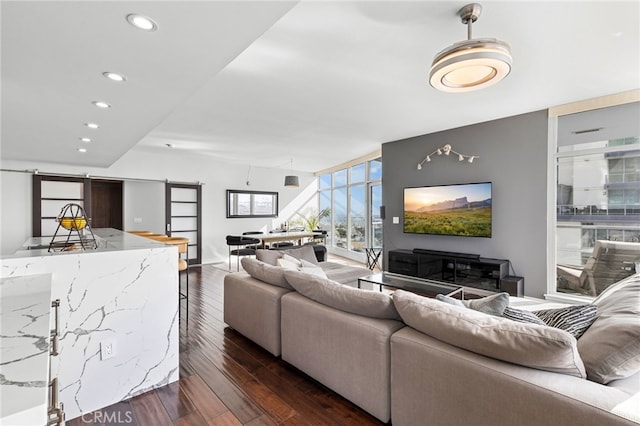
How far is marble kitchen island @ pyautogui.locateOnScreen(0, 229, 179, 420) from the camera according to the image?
1.89 m

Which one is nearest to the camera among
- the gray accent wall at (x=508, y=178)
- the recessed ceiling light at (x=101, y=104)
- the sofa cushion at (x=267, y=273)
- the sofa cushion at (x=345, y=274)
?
the recessed ceiling light at (x=101, y=104)

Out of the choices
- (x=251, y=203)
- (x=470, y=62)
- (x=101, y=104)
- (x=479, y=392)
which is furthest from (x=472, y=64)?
(x=251, y=203)

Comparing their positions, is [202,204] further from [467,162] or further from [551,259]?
[551,259]

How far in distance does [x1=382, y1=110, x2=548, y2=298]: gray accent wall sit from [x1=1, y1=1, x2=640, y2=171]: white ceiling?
0.35 meters

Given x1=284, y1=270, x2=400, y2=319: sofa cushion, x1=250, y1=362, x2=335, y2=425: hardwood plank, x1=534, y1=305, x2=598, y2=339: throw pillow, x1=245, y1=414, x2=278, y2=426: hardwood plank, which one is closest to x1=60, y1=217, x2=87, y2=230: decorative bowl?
x1=284, y1=270, x2=400, y2=319: sofa cushion

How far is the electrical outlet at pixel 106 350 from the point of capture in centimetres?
204

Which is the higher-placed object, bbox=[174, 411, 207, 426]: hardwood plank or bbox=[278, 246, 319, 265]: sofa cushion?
bbox=[278, 246, 319, 265]: sofa cushion

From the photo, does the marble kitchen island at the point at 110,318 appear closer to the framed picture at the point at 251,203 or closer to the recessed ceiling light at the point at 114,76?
the recessed ceiling light at the point at 114,76

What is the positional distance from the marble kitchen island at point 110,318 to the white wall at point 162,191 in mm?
4935

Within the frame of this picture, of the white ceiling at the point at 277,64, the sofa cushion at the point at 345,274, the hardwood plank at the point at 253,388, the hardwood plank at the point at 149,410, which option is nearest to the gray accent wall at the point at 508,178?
the white ceiling at the point at 277,64

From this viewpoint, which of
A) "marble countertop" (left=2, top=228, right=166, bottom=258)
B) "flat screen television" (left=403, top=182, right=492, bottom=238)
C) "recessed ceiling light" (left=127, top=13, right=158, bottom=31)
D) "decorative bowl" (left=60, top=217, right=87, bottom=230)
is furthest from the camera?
"flat screen television" (left=403, top=182, right=492, bottom=238)

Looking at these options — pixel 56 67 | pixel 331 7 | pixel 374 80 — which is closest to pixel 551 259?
pixel 374 80

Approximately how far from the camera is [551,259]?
418 cm

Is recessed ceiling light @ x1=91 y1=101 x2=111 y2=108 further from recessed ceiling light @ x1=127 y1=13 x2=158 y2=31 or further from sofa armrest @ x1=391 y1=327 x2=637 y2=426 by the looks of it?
sofa armrest @ x1=391 y1=327 x2=637 y2=426
